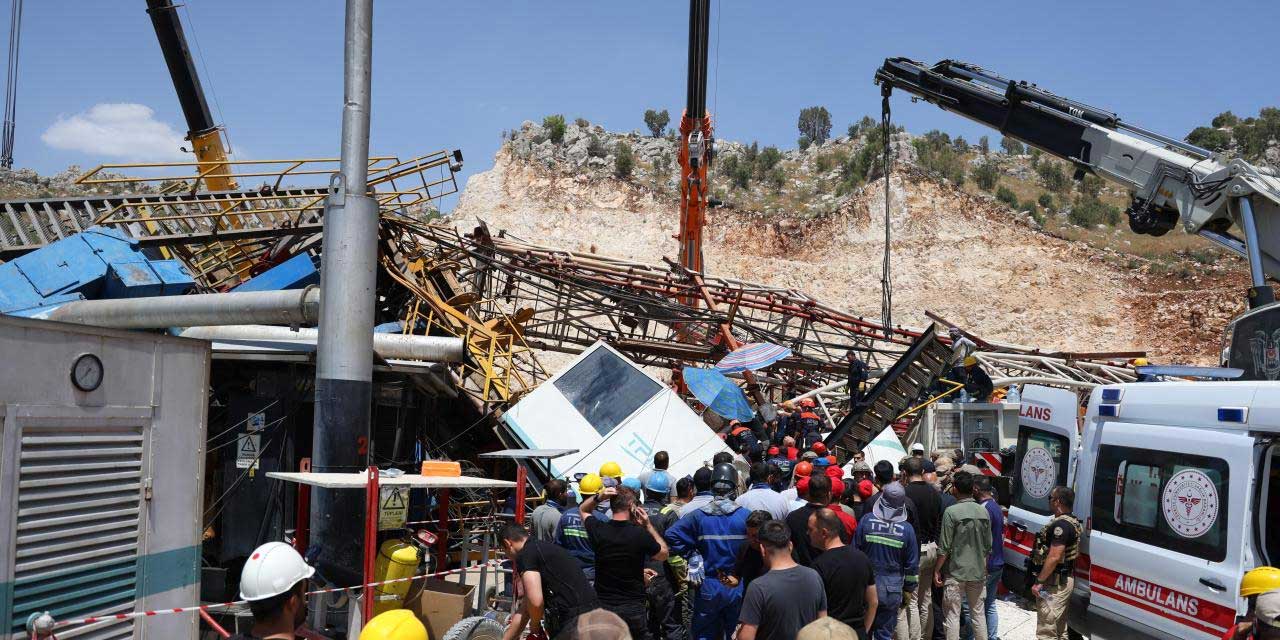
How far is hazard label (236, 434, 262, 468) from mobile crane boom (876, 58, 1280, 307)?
40.5ft

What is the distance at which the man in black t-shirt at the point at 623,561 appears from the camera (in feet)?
18.5

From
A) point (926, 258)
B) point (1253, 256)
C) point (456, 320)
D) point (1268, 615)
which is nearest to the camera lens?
point (1268, 615)

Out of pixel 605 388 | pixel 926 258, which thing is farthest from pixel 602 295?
pixel 926 258

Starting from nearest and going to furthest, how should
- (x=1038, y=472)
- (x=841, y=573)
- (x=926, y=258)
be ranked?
(x=841, y=573)
(x=1038, y=472)
(x=926, y=258)

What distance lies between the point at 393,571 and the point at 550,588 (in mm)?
2741

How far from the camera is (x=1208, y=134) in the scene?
48438mm

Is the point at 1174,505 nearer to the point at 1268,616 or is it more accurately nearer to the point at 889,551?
the point at 889,551

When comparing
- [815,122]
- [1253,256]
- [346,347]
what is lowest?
[346,347]

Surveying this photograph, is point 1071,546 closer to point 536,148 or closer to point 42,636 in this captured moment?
point 42,636

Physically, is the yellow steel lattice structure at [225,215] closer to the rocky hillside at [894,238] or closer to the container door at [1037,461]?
the container door at [1037,461]

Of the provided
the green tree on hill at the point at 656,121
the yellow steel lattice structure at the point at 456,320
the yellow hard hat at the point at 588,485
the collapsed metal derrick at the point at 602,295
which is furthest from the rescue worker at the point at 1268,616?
the green tree on hill at the point at 656,121

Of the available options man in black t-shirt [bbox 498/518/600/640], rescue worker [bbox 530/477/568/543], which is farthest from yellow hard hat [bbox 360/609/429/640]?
rescue worker [bbox 530/477/568/543]

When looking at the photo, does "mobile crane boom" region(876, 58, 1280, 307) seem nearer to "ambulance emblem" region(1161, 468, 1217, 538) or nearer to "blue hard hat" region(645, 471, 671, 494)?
"ambulance emblem" region(1161, 468, 1217, 538)

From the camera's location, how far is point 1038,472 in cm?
899
